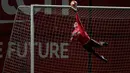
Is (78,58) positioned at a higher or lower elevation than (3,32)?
lower

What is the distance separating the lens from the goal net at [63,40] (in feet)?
19.2

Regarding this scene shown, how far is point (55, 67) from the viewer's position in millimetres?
6523

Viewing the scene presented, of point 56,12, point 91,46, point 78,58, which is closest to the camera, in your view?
point 91,46

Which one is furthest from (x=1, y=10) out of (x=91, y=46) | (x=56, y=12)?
(x=91, y=46)

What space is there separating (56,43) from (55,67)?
13.3 inches

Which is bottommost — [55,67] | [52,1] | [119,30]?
[55,67]

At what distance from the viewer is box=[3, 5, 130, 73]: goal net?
19.2ft

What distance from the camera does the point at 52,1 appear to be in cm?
671

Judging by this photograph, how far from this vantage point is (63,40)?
659cm

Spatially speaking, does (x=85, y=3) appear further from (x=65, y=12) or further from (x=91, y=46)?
(x=91, y=46)

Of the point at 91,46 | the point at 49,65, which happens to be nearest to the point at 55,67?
the point at 49,65

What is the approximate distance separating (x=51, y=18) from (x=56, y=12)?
21 centimetres

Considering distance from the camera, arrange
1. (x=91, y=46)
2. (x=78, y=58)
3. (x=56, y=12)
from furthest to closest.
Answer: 1. (x=78, y=58)
2. (x=56, y=12)
3. (x=91, y=46)

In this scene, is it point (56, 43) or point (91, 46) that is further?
point (56, 43)
